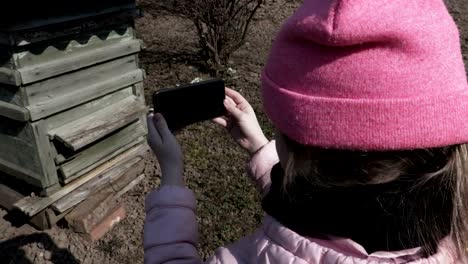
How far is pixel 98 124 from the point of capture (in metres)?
3.39

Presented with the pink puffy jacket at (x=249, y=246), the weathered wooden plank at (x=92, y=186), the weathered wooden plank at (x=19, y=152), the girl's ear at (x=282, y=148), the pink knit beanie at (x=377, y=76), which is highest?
the pink knit beanie at (x=377, y=76)

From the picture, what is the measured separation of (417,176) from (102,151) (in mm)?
2821

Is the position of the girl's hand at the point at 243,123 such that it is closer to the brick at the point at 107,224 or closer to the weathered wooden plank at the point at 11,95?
the weathered wooden plank at the point at 11,95

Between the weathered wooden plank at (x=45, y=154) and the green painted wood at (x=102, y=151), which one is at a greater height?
the weathered wooden plank at (x=45, y=154)

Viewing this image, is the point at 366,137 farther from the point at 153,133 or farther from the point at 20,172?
the point at 20,172

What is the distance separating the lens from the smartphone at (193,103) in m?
1.65

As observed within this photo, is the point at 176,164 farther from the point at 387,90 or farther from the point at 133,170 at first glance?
the point at 133,170

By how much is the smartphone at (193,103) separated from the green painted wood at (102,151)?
188cm

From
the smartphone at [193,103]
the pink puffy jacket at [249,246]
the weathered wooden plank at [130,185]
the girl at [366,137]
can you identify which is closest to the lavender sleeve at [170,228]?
the pink puffy jacket at [249,246]

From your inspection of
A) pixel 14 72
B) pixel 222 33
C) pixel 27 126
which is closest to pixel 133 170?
pixel 27 126

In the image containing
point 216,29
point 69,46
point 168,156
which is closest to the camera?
point 168,156

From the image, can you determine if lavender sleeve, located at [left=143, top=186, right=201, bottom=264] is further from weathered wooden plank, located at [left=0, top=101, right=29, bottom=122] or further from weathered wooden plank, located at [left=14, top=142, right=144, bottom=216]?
weathered wooden plank, located at [left=14, top=142, right=144, bottom=216]

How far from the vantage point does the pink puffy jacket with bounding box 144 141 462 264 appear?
3.63 feet

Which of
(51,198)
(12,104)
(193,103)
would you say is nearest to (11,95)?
(12,104)
